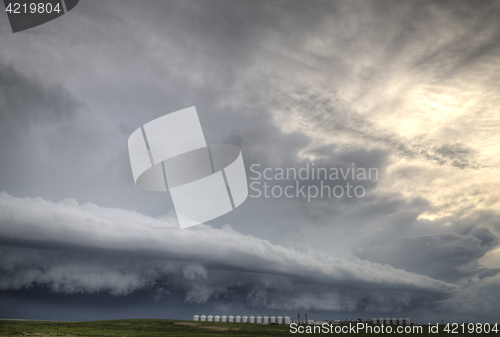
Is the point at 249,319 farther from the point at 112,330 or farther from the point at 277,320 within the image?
the point at 112,330

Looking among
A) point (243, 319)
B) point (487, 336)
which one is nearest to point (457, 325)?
point (487, 336)

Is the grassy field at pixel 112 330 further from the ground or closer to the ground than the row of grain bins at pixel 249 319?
further from the ground

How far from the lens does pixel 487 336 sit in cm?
9788

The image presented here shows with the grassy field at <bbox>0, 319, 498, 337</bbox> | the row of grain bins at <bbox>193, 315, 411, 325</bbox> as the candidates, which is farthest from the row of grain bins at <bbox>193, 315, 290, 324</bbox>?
the grassy field at <bbox>0, 319, 498, 337</bbox>

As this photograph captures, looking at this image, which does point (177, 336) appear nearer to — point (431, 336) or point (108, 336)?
point (108, 336)

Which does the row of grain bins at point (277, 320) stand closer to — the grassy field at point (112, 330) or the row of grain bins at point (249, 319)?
the row of grain bins at point (249, 319)

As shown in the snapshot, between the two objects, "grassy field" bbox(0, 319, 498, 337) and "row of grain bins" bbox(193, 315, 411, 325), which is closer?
"grassy field" bbox(0, 319, 498, 337)

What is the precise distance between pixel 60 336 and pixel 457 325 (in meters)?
147

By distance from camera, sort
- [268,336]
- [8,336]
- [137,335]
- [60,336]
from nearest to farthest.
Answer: [8,336] → [60,336] → [137,335] → [268,336]

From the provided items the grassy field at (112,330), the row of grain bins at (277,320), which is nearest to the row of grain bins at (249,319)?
the row of grain bins at (277,320)

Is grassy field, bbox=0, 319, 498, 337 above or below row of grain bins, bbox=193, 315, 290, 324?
above

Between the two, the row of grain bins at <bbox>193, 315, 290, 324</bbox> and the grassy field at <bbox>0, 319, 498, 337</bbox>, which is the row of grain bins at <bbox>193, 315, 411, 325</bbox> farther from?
the grassy field at <bbox>0, 319, 498, 337</bbox>

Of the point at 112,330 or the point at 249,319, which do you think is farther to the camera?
the point at 249,319

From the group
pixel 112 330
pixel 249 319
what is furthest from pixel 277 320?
pixel 112 330
